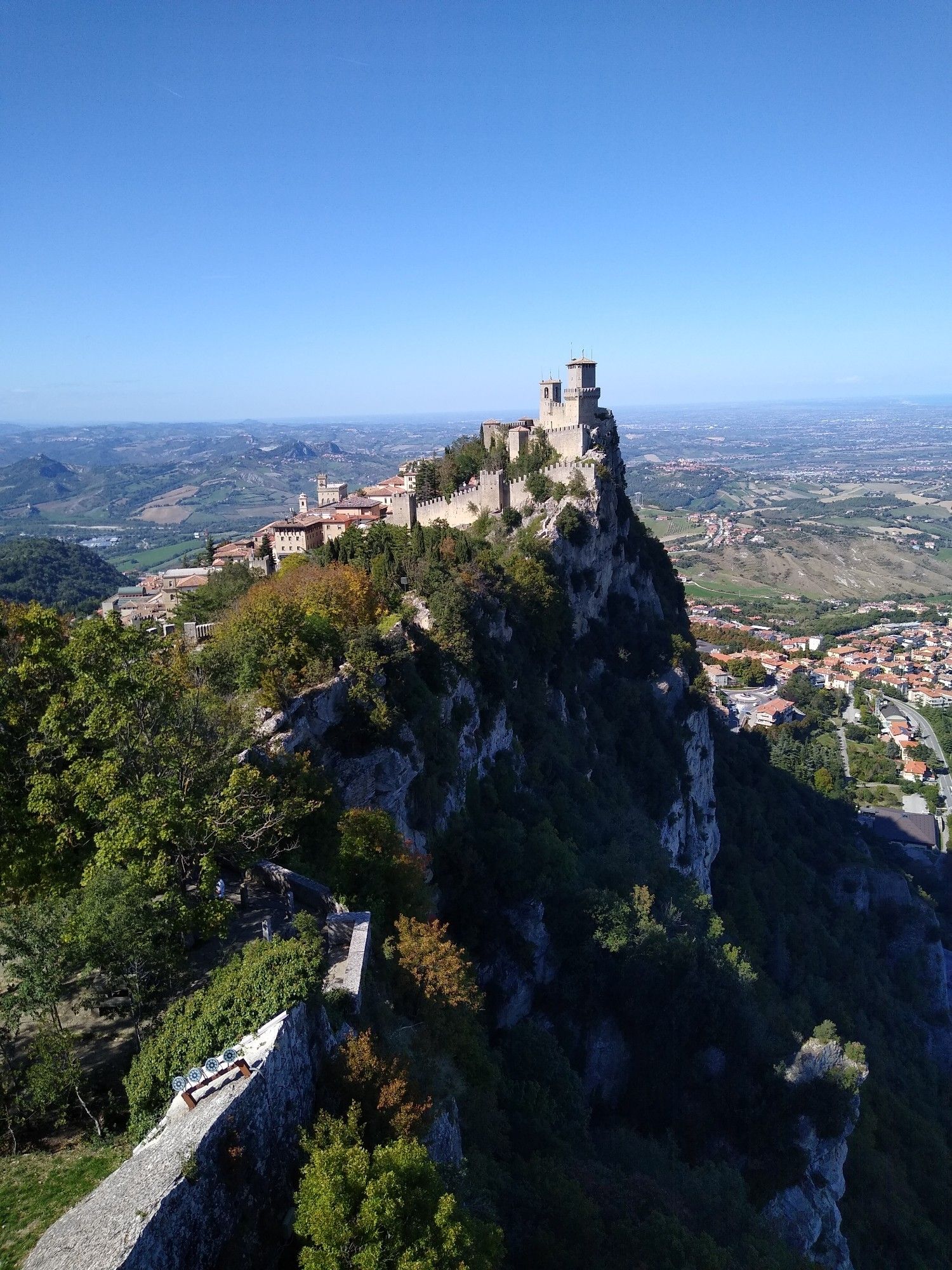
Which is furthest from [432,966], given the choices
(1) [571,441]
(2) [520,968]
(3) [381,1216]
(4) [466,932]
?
(1) [571,441]

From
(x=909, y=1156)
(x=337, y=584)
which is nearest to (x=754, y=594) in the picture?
(x=909, y=1156)

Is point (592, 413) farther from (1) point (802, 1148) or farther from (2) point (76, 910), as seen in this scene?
(2) point (76, 910)

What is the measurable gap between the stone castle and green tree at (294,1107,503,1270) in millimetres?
44171

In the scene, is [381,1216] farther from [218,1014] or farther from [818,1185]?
[818,1185]

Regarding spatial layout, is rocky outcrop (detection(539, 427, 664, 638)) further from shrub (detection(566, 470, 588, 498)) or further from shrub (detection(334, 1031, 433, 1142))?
shrub (detection(334, 1031, 433, 1142))

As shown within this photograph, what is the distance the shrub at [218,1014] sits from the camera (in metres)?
12.0

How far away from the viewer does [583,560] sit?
4919cm

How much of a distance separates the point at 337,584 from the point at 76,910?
21.4 m

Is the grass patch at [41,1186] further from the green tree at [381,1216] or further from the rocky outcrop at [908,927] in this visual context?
the rocky outcrop at [908,927]

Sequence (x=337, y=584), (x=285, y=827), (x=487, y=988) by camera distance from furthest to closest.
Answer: (x=337, y=584), (x=487, y=988), (x=285, y=827)

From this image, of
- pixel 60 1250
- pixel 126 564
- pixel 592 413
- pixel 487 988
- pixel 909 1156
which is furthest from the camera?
pixel 126 564

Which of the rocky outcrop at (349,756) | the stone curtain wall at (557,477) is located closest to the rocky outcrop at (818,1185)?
the rocky outcrop at (349,756)

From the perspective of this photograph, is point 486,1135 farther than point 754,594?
No

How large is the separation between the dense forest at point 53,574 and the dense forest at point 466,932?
295ft
